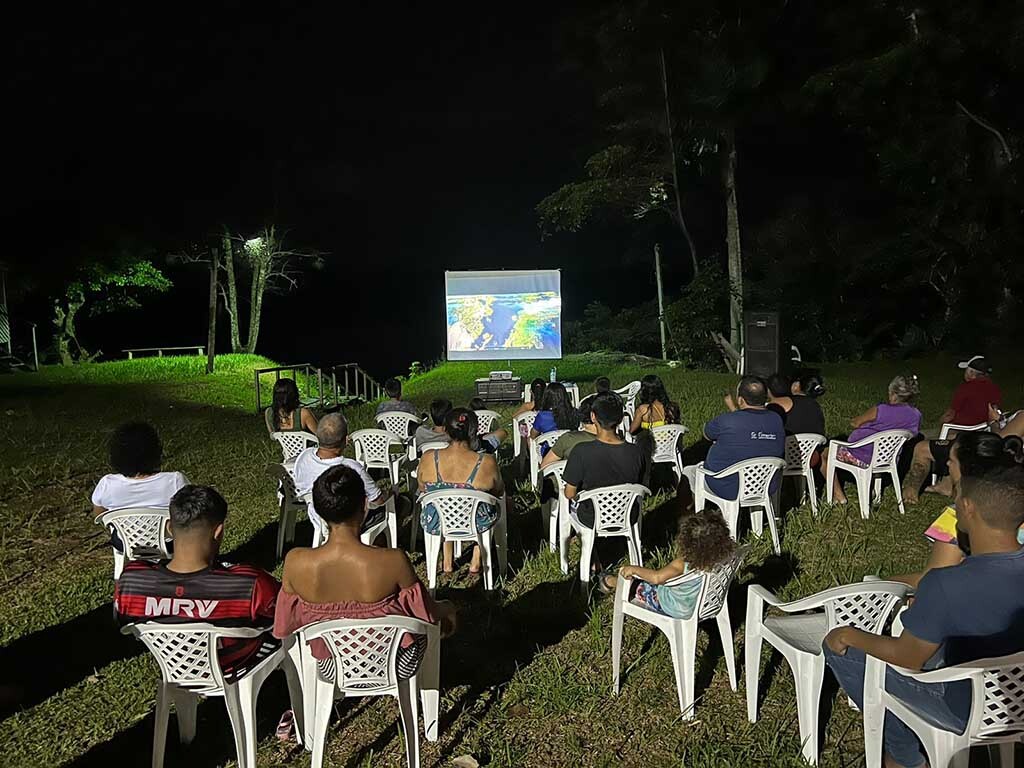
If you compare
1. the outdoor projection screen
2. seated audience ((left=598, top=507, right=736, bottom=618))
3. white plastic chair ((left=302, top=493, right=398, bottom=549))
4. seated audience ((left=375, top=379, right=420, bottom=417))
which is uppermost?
the outdoor projection screen

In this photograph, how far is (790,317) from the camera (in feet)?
67.8

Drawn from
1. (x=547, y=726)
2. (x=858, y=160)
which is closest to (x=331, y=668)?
(x=547, y=726)

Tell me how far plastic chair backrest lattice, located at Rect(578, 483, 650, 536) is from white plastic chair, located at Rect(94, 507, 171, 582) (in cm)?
218

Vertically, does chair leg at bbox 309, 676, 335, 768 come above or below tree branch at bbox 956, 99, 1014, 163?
below

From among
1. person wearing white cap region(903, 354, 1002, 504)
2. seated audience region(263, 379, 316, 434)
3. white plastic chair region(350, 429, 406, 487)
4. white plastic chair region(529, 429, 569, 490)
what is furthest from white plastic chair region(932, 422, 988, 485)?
seated audience region(263, 379, 316, 434)

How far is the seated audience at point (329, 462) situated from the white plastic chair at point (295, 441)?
180cm

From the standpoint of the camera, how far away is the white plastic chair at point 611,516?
421 centimetres

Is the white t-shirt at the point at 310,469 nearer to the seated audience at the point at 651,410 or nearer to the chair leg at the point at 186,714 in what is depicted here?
the chair leg at the point at 186,714

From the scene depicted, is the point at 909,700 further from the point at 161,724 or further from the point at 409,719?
the point at 161,724

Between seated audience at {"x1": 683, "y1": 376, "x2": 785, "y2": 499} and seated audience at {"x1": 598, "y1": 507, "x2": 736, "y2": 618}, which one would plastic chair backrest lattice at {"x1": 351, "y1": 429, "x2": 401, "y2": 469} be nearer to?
seated audience at {"x1": 683, "y1": 376, "x2": 785, "y2": 499}

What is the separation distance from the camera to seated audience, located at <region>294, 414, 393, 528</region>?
4.17 meters

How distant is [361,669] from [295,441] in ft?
13.2

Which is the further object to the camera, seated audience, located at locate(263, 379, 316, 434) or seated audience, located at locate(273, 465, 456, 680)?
seated audience, located at locate(263, 379, 316, 434)

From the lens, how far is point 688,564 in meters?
2.96
